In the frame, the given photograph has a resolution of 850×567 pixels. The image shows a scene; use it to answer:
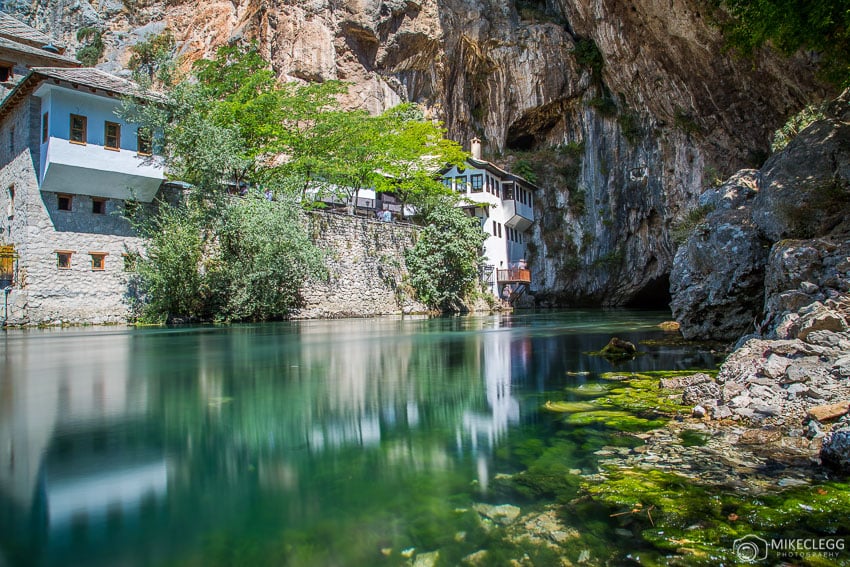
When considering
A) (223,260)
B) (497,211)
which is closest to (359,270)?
(223,260)

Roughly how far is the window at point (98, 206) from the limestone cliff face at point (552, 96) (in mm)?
18204

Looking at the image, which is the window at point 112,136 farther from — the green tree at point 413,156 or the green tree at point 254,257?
the green tree at point 413,156

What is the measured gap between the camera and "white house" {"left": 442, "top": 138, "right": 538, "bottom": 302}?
124ft

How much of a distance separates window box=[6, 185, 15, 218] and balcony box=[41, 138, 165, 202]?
1783 millimetres

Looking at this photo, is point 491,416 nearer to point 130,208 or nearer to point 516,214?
point 130,208

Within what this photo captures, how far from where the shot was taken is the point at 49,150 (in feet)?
64.9

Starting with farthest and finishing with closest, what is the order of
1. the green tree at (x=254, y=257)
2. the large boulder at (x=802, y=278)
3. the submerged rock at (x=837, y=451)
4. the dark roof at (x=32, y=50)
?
the dark roof at (x=32, y=50) < the green tree at (x=254, y=257) < the large boulder at (x=802, y=278) < the submerged rock at (x=837, y=451)

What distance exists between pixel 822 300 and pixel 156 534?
7710mm

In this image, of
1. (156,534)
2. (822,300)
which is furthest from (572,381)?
(156,534)

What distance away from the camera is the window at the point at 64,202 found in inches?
822

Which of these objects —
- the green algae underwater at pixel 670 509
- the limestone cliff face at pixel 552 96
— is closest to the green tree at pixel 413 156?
the limestone cliff face at pixel 552 96

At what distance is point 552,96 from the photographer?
135ft

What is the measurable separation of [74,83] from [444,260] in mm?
18822

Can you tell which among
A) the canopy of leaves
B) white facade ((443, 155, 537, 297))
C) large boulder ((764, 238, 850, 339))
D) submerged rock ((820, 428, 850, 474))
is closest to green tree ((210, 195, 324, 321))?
white facade ((443, 155, 537, 297))
